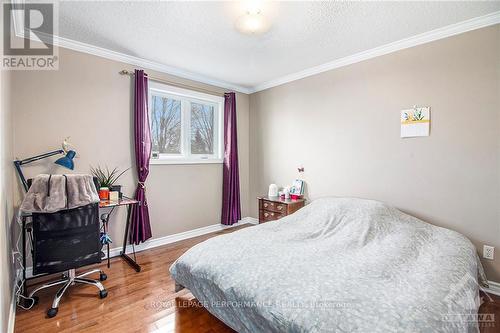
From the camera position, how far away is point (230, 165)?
4051mm

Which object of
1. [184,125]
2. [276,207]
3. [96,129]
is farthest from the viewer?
[184,125]

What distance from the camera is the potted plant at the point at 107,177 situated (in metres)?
2.80

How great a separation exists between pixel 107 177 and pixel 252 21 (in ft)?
7.81

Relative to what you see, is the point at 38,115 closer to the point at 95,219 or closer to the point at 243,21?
the point at 95,219

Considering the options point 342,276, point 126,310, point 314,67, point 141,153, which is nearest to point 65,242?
point 126,310

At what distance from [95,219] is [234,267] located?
1350 millimetres

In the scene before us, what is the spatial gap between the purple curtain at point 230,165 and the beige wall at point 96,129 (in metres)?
0.35

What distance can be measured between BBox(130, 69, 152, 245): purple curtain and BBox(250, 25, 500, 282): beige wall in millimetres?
2086

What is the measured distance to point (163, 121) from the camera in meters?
3.53

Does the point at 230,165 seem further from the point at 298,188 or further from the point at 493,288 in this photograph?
the point at 493,288

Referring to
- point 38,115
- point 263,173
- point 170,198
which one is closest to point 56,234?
point 38,115

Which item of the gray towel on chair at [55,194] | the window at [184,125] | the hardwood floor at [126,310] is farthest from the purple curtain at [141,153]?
the gray towel on chair at [55,194]

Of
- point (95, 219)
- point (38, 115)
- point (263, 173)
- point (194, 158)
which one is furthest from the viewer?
point (263, 173)

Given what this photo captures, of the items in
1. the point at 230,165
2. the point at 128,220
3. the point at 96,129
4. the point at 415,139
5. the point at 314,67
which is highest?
the point at 314,67
